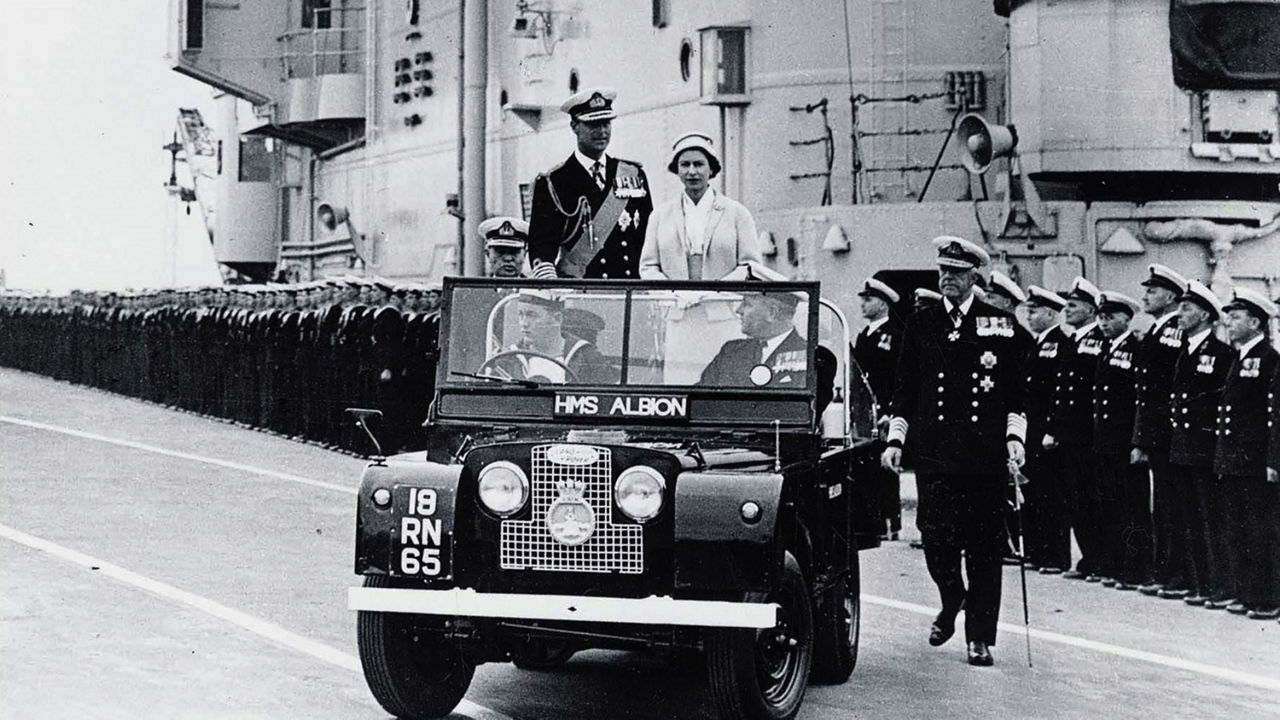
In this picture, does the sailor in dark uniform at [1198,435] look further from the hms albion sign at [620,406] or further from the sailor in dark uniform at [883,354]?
the hms albion sign at [620,406]

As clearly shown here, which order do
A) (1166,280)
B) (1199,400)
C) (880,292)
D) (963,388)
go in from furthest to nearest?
1. (880,292)
2. (1166,280)
3. (1199,400)
4. (963,388)

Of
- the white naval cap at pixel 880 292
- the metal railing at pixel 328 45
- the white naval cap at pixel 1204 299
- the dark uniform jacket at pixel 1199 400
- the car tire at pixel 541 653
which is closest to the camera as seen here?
the car tire at pixel 541 653

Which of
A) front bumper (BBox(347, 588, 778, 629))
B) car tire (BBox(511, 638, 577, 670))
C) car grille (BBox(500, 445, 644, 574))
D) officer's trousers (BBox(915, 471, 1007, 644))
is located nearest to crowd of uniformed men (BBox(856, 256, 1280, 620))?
officer's trousers (BBox(915, 471, 1007, 644))

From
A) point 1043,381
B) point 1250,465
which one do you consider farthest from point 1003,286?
point 1250,465

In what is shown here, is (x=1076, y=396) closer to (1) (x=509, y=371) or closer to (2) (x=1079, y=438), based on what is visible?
(2) (x=1079, y=438)

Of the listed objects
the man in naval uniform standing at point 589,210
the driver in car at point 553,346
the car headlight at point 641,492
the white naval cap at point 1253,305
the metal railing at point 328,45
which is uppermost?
the metal railing at point 328,45

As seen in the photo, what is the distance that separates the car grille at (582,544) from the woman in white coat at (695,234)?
75.0 inches

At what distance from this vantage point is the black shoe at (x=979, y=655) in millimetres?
7973

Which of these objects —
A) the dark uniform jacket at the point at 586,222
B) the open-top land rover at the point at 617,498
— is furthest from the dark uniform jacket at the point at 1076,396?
the open-top land rover at the point at 617,498

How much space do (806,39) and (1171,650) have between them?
923 centimetres

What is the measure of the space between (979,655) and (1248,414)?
259 cm

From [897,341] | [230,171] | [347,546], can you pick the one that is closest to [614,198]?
[347,546]

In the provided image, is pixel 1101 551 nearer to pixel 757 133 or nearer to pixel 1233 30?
pixel 1233 30

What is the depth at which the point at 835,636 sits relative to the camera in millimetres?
7406
